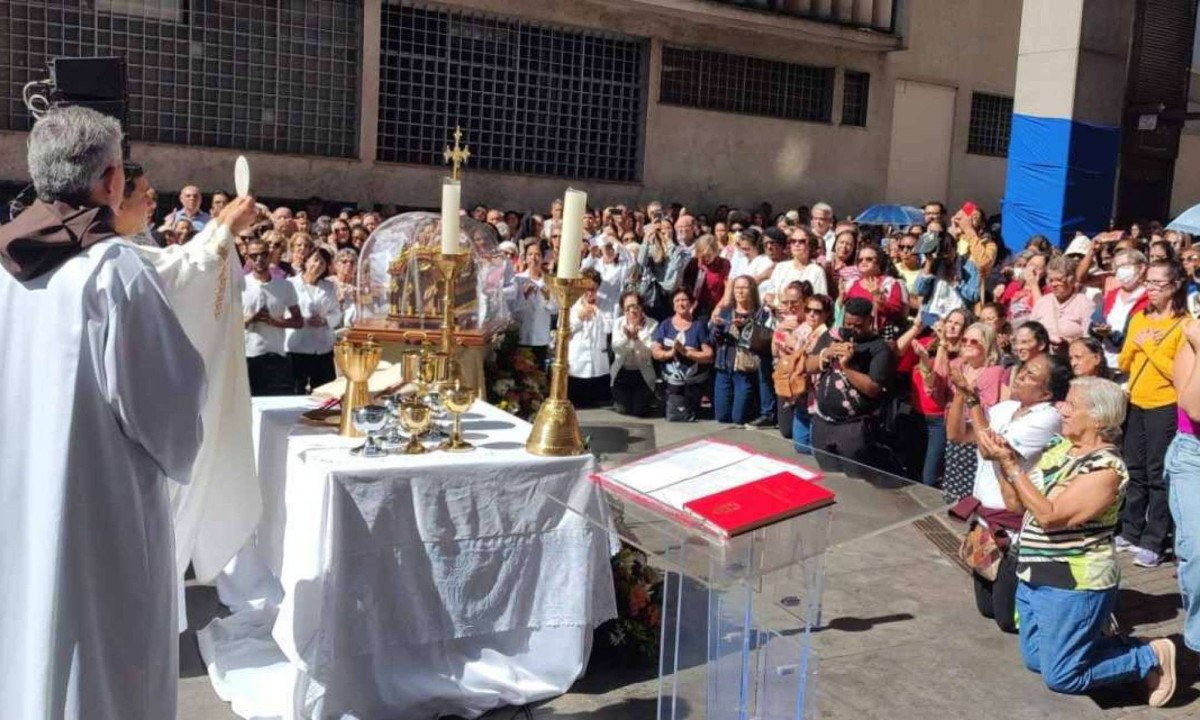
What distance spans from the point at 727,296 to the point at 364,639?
7073mm

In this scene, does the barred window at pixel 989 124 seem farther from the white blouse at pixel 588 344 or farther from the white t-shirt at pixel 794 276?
the white blouse at pixel 588 344

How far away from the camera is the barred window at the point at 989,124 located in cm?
2347

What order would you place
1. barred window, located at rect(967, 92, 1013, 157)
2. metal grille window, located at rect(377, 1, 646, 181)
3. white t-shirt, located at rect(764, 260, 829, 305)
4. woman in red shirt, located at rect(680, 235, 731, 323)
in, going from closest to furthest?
white t-shirt, located at rect(764, 260, 829, 305) < woman in red shirt, located at rect(680, 235, 731, 323) < metal grille window, located at rect(377, 1, 646, 181) < barred window, located at rect(967, 92, 1013, 157)

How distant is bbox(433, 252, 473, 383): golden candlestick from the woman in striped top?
216cm

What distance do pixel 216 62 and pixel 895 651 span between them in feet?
41.0

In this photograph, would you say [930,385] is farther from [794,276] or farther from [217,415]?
[217,415]

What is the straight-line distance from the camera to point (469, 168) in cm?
1686

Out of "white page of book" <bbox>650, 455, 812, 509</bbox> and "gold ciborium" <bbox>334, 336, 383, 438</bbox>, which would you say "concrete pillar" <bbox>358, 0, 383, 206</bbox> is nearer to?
"gold ciborium" <bbox>334, 336, 383, 438</bbox>

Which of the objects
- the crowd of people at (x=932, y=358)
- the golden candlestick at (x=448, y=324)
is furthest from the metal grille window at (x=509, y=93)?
the golden candlestick at (x=448, y=324)

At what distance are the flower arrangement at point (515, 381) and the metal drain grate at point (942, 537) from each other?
240 cm

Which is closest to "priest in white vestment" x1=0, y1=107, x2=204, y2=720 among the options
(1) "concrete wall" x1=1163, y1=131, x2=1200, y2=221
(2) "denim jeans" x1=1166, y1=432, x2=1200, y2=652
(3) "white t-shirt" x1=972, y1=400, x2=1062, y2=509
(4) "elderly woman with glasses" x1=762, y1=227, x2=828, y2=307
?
(3) "white t-shirt" x1=972, y1=400, x2=1062, y2=509

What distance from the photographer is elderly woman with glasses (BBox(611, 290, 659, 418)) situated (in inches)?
423

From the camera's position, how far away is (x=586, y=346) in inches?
428

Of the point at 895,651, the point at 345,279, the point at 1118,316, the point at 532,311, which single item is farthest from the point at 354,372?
the point at 532,311
